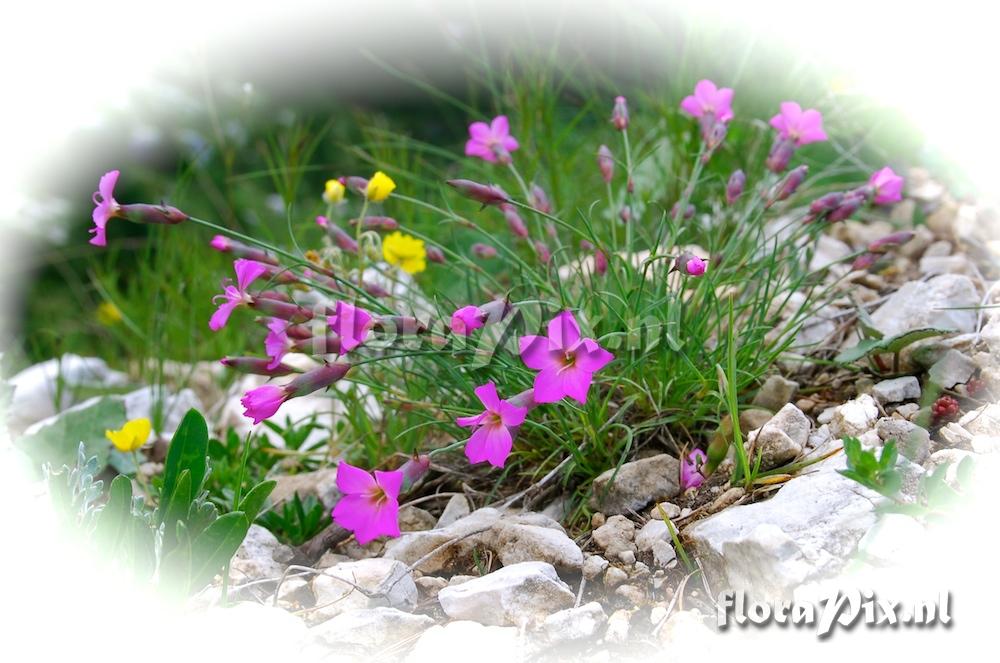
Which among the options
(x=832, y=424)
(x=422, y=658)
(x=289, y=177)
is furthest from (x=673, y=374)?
(x=289, y=177)

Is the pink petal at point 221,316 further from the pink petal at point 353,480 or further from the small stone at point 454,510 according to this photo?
the small stone at point 454,510

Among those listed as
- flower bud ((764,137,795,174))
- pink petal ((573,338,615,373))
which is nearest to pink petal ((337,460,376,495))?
pink petal ((573,338,615,373))

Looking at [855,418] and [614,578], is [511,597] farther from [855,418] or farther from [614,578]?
[855,418]

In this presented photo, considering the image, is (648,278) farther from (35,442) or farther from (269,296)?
(35,442)

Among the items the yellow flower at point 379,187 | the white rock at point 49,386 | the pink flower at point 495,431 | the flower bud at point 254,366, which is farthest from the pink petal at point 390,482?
the white rock at point 49,386

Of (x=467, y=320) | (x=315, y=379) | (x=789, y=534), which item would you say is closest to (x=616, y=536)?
Answer: (x=789, y=534)
